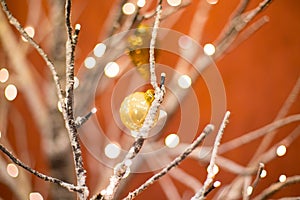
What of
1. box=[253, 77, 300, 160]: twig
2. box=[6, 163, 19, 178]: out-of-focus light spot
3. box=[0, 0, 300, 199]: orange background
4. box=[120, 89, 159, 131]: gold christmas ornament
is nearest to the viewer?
box=[120, 89, 159, 131]: gold christmas ornament

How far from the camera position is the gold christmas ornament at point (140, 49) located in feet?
1.69

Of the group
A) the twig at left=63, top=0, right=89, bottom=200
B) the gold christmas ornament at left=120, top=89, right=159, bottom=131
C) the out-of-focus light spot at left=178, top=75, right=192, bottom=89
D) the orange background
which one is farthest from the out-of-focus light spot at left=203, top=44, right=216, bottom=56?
the orange background

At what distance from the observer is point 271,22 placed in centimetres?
162

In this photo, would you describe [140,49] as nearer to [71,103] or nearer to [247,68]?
[71,103]

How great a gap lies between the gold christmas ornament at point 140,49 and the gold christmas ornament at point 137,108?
0.05 m

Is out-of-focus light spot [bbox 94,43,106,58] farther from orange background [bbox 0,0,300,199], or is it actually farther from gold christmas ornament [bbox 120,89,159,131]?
orange background [bbox 0,0,300,199]

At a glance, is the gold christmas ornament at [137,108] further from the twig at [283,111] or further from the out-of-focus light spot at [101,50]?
the twig at [283,111]

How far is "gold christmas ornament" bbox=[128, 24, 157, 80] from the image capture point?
52 cm

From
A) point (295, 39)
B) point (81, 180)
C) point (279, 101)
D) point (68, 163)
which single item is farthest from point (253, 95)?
point (81, 180)

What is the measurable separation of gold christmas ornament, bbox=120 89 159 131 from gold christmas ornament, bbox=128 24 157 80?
48 mm

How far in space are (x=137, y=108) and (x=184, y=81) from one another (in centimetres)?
26

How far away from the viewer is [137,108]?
1.55 feet

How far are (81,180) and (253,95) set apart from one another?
1334 mm

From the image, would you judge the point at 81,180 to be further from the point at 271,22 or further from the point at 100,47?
the point at 271,22
